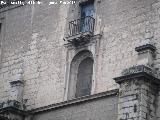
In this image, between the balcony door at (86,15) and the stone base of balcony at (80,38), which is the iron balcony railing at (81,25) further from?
the stone base of balcony at (80,38)

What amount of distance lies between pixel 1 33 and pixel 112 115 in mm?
8431

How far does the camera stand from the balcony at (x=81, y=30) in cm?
2130

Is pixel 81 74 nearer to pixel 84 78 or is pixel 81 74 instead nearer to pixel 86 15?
pixel 84 78

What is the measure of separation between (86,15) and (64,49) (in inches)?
66.1

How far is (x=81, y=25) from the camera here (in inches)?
866

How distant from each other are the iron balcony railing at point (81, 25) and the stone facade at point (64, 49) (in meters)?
0.22

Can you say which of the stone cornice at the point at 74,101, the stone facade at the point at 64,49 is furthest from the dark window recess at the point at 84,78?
the stone cornice at the point at 74,101

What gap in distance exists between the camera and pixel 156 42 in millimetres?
19266

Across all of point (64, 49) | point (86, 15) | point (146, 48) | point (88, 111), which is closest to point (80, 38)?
point (64, 49)

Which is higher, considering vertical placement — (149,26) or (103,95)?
(149,26)

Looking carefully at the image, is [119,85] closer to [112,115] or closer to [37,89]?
[112,115]

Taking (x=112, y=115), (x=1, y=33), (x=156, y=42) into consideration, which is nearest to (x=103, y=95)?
(x=112, y=115)

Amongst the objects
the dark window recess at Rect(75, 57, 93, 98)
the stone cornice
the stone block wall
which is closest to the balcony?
the dark window recess at Rect(75, 57, 93, 98)

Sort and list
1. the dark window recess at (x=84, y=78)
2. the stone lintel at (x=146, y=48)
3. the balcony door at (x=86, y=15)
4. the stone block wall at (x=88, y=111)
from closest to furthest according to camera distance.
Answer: the stone lintel at (x=146, y=48) < the stone block wall at (x=88, y=111) < the dark window recess at (x=84, y=78) < the balcony door at (x=86, y=15)
